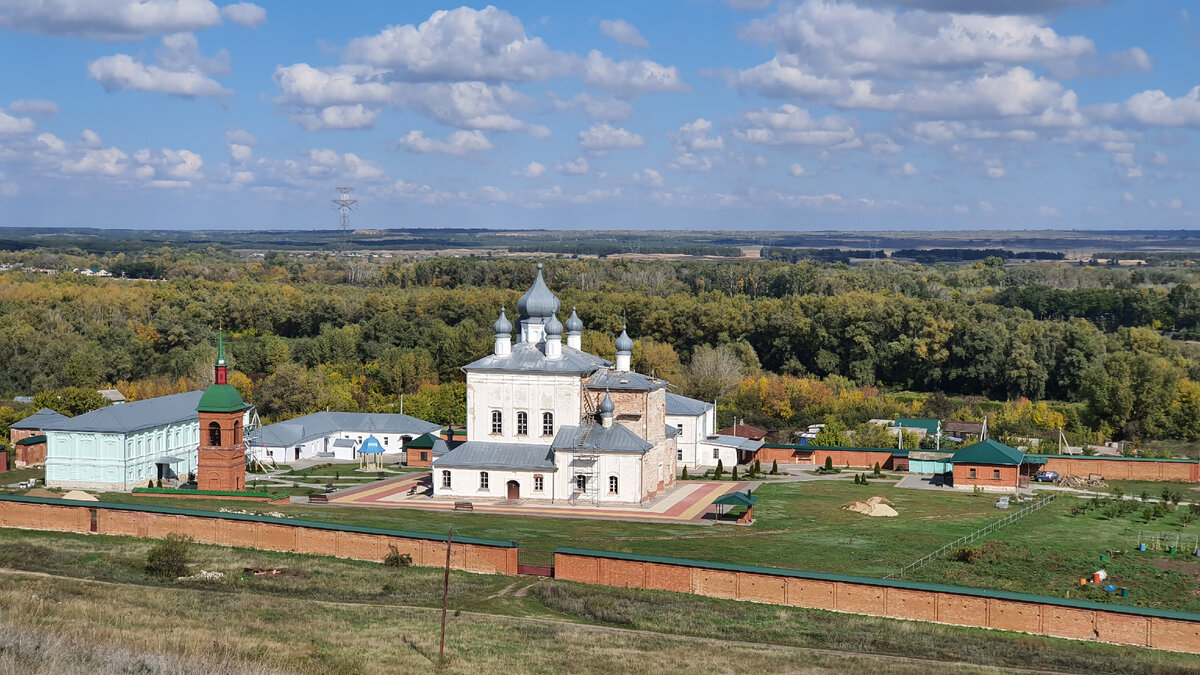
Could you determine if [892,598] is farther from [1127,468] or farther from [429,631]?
[1127,468]

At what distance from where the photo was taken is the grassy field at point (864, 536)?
30.4 meters

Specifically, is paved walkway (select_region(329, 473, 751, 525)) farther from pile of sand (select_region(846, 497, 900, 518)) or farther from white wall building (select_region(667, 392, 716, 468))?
white wall building (select_region(667, 392, 716, 468))

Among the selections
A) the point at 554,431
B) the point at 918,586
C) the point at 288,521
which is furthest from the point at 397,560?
the point at 554,431

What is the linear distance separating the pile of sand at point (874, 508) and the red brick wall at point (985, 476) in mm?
7071

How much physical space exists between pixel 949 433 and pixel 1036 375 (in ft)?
55.5

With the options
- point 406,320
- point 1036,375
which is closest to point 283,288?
point 406,320

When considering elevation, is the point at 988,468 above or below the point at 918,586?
below

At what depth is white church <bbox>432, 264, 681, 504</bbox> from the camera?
41719mm

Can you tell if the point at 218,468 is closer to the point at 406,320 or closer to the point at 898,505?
the point at 898,505

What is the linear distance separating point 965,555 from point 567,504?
14595mm

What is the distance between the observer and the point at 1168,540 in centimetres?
3538

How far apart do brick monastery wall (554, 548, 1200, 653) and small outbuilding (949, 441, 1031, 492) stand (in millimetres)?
22120

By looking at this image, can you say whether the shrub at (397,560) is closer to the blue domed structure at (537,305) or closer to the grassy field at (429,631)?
the grassy field at (429,631)

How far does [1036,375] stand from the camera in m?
75.2
